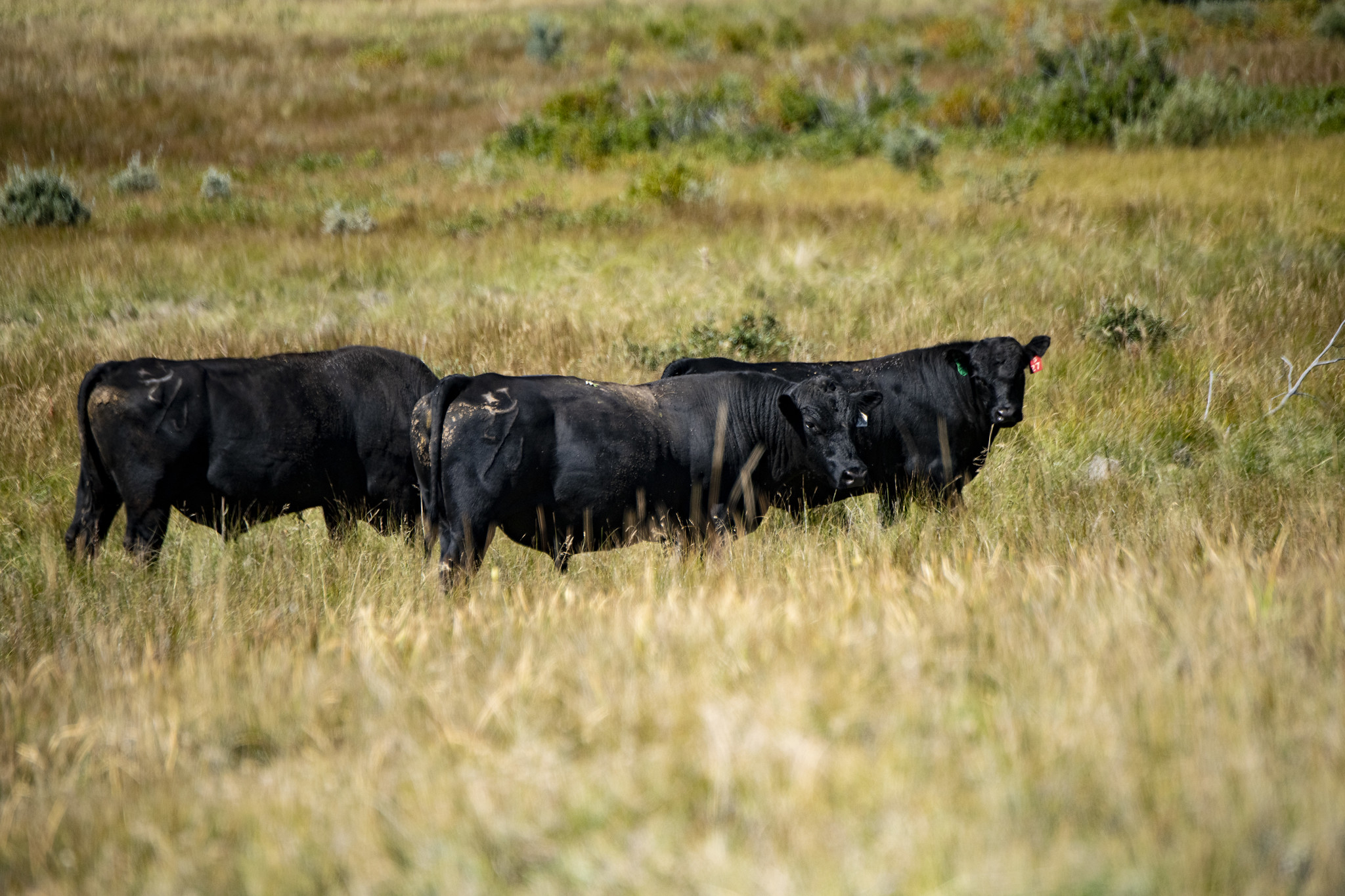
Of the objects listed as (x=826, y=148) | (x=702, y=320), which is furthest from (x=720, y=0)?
(x=702, y=320)

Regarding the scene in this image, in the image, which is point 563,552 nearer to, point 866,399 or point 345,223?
point 866,399

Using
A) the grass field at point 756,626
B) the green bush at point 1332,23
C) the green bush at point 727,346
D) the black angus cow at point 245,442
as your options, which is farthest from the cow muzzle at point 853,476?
the green bush at point 1332,23

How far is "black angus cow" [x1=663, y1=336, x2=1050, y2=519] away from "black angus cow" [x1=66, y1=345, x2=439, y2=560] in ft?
6.30

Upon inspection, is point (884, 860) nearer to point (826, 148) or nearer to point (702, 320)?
point (702, 320)

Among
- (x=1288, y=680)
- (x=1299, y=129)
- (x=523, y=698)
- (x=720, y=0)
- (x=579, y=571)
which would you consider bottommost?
(x=579, y=571)

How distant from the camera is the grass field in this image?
2.35m

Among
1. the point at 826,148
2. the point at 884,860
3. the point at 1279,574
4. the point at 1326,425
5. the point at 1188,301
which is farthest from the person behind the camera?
the point at 826,148

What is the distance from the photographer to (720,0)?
56.6 m

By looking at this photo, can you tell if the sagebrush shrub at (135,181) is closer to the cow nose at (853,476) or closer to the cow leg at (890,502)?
the cow leg at (890,502)

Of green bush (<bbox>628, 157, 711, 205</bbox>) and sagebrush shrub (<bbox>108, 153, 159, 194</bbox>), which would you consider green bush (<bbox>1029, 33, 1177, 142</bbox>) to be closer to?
green bush (<bbox>628, 157, 711, 205</bbox>)

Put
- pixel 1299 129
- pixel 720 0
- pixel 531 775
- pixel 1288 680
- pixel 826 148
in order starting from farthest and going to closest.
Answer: pixel 720 0 → pixel 826 148 → pixel 1299 129 → pixel 1288 680 → pixel 531 775

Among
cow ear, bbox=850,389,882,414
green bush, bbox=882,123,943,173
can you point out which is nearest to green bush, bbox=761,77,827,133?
green bush, bbox=882,123,943,173

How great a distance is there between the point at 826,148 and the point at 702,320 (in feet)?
44.0

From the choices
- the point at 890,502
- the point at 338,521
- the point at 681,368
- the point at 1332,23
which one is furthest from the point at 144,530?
the point at 1332,23
